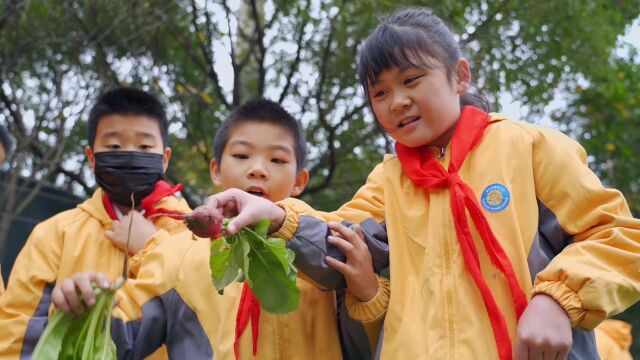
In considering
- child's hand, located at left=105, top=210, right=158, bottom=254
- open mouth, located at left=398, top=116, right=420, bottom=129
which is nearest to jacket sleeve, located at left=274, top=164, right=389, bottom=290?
open mouth, located at left=398, top=116, right=420, bottom=129

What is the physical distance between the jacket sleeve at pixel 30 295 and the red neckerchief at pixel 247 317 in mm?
947

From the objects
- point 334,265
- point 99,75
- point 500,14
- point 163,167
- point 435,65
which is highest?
point 500,14

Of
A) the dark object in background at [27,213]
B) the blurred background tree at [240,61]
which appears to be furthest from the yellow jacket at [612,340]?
the dark object in background at [27,213]

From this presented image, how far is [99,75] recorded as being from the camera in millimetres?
8695

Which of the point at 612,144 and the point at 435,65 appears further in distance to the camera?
the point at 612,144

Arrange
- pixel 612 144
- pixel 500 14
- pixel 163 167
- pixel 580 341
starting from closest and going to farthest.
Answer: pixel 580 341
pixel 163 167
pixel 500 14
pixel 612 144

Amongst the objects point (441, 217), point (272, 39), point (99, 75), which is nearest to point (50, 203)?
point (99, 75)

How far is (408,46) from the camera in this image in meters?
3.03

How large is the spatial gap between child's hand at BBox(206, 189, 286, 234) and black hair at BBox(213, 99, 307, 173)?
1.13 meters

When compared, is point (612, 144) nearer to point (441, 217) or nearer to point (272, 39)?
point (272, 39)

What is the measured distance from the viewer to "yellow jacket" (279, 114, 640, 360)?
8.47ft

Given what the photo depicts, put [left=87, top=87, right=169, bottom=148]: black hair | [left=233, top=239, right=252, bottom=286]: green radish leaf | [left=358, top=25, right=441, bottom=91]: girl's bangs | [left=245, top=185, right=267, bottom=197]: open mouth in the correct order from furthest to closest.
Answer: [left=87, top=87, right=169, bottom=148]: black hair, [left=245, top=185, right=267, bottom=197]: open mouth, [left=358, top=25, right=441, bottom=91]: girl's bangs, [left=233, top=239, right=252, bottom=286]: green radish leaf

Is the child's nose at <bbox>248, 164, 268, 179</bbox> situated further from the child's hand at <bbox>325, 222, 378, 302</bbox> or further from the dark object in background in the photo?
the dark object in background

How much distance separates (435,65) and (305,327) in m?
1.03
